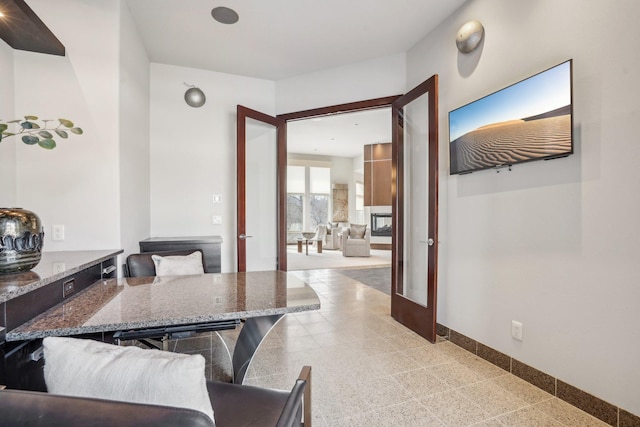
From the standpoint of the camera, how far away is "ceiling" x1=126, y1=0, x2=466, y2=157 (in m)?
2.54

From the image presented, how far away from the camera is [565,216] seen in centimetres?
181

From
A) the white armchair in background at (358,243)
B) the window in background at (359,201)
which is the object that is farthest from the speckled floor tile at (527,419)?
the window in background at (359,201)

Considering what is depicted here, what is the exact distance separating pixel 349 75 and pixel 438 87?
1214 mm

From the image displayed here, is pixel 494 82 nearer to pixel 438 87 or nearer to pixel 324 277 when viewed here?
pixel 438 87

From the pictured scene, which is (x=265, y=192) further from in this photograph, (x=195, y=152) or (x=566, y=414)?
(x=566, y=414)

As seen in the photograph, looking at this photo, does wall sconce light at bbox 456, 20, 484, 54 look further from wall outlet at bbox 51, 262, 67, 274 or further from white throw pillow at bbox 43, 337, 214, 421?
wall outlet at bbox 51, 262, 67, 274

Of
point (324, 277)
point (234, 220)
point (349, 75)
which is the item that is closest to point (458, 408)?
point (234, 220)

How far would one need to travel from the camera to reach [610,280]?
1597 mm

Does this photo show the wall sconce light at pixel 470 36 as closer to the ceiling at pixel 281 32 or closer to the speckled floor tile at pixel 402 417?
the ceiling at pixel 281 32

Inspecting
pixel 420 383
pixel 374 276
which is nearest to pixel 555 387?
pixel 420 383

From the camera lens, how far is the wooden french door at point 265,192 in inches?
145

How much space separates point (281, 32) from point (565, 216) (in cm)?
277

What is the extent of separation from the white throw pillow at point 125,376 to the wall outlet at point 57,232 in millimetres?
1851

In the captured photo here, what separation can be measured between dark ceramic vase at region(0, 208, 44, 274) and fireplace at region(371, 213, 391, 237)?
823cm
